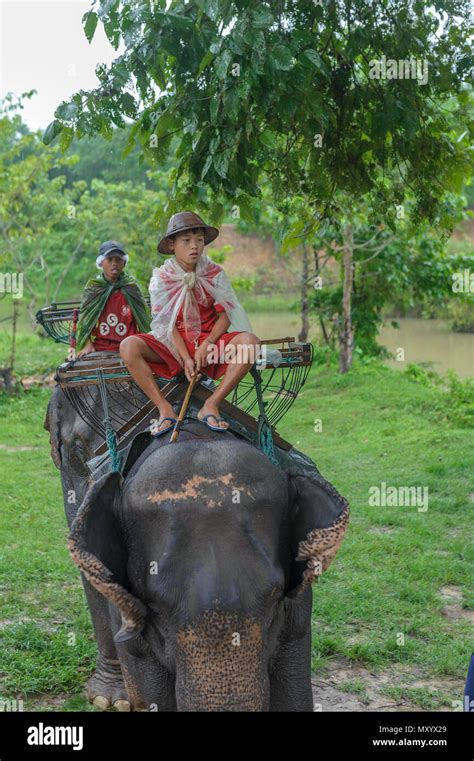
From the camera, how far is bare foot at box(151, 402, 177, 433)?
3682 millimetres

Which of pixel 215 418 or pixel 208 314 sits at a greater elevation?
pixel 208 314

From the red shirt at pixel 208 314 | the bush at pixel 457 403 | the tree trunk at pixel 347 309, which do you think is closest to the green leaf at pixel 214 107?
the red shirt at pixel 208 314

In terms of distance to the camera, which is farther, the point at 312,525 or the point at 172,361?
the point at 172,361

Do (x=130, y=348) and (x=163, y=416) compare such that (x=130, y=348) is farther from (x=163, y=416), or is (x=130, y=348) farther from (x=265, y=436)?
(x=265, y=436)

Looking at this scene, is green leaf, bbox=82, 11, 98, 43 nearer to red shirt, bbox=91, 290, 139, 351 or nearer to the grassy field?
red shirt, bbox=91, 290, 139, 351

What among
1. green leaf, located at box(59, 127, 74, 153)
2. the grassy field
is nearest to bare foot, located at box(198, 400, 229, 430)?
green leaf, located at box(59, 127, 74, 153)

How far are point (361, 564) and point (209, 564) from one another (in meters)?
3.95

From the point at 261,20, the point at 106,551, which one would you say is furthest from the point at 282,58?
the point at 106,551

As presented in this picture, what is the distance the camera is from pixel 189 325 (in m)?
4.02

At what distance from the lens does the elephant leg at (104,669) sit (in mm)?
4789

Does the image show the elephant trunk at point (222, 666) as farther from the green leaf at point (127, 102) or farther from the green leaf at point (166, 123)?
the green leaf at point (166, 123)

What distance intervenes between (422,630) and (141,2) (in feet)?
12.7

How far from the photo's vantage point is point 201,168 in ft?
16.7

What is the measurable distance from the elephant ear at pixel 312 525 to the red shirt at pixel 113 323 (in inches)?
96.0
